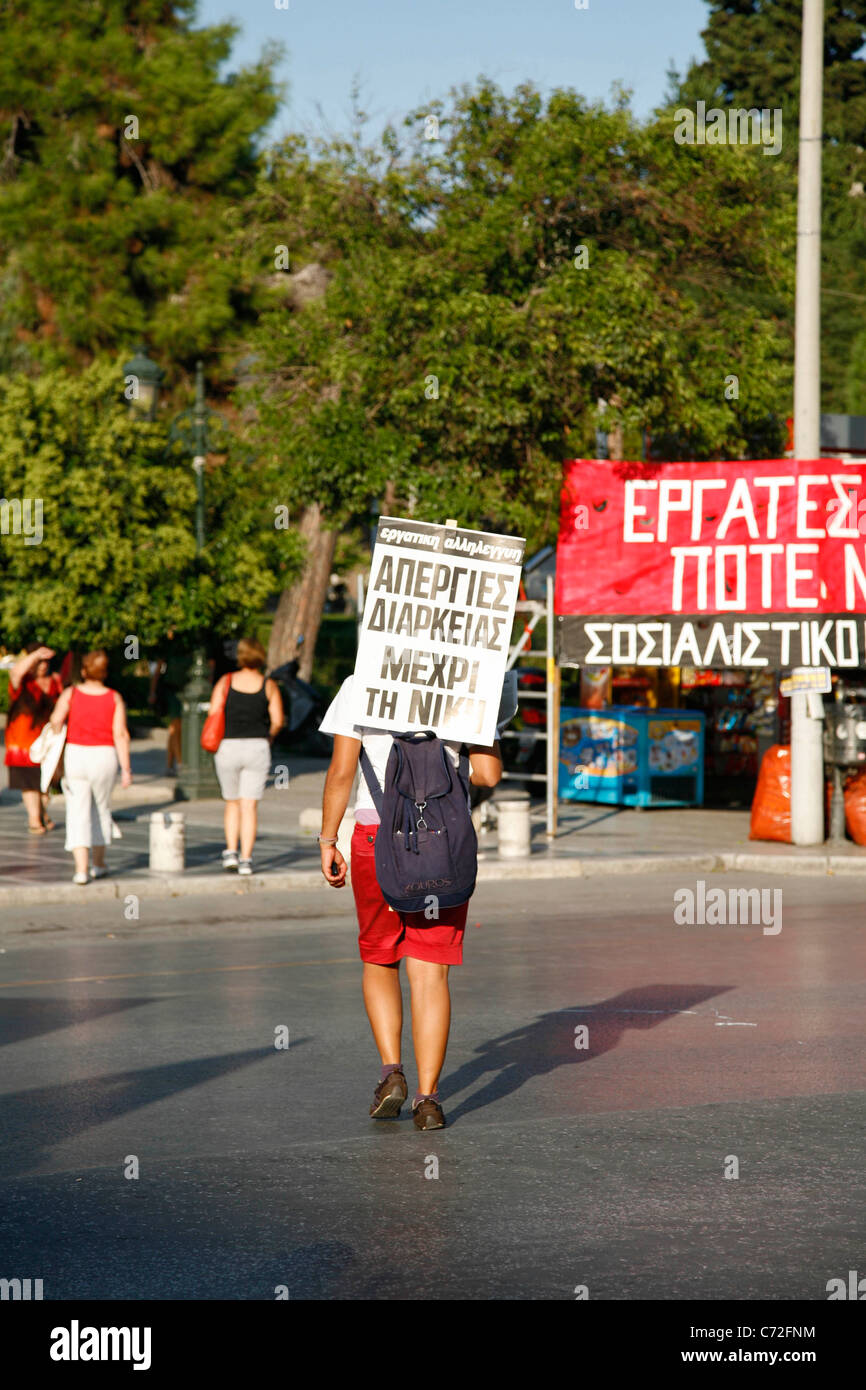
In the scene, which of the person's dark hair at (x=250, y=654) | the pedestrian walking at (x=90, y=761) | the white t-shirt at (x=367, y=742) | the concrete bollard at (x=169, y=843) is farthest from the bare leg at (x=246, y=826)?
the white t-shirt at (x=367, y=742)

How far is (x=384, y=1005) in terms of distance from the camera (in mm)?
6660

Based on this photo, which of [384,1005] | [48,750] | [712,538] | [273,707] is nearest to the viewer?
[384,1005]

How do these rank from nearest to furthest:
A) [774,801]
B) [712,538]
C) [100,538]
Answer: [712,538]
[774,801]
[100,538]

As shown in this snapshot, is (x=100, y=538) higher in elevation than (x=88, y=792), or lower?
higher

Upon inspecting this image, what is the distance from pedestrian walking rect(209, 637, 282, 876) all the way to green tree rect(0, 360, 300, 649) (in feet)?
20.5

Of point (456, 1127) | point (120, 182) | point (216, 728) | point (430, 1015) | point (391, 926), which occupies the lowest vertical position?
point (456, 1127)

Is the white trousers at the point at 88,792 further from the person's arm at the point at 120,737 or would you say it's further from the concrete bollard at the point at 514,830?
the concrete bollard at the point at 514,830

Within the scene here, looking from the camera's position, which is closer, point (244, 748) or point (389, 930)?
point (389, 930)

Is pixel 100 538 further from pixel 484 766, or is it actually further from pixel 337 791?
pixel 484 766

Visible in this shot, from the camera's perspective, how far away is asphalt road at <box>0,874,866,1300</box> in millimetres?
4973

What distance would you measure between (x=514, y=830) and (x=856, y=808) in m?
3.53

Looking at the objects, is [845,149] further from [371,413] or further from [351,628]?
[371,413]

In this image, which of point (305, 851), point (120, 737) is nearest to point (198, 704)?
point (305, 851)

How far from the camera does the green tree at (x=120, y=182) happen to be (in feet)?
113
